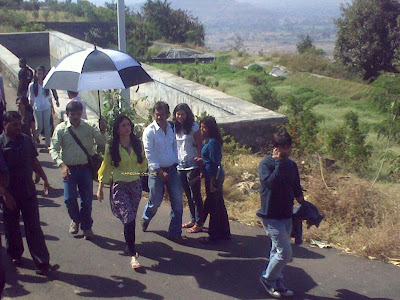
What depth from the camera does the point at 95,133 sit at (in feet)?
19.8

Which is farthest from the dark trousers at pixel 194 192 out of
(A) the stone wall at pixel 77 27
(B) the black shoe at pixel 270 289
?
(A) the stone wall at pixel 77 27

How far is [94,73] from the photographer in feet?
20.3

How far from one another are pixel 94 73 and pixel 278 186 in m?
2.56

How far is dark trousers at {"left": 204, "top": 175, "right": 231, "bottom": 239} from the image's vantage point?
606cm

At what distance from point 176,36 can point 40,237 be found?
112ft

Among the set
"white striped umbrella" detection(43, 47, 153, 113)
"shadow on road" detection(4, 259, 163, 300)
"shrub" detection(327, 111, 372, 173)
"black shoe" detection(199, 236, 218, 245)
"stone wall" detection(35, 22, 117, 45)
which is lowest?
"shadow on road" detection(4, 259, 163, 300)

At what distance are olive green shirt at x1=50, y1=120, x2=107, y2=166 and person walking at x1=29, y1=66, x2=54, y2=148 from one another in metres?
3.98

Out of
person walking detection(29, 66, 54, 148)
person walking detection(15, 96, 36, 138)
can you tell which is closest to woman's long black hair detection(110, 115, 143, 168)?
person walking detection(15, 96, 36, 138)

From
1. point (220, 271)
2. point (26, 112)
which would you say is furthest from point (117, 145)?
point (26, 112)

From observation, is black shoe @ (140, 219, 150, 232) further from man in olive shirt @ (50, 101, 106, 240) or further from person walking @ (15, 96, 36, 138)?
person walking @ (15, 96, 36, 138)

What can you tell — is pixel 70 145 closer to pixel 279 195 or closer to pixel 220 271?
pixel 220 271

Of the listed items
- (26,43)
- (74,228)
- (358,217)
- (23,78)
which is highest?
(26,43)

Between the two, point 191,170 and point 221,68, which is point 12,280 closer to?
point 191,170

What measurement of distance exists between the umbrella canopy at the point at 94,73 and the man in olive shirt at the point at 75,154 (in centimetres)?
26
